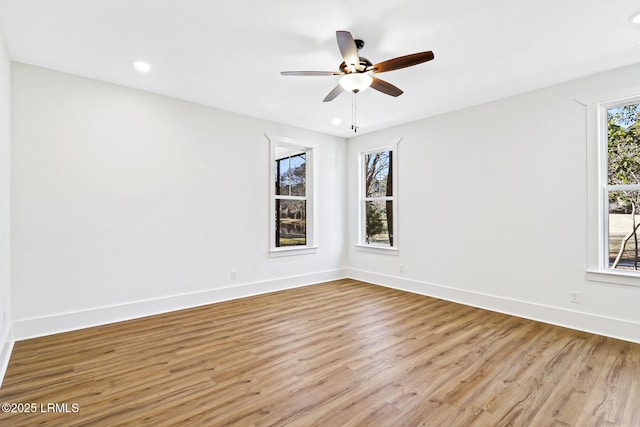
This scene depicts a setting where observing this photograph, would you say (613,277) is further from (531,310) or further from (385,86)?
(385,86)

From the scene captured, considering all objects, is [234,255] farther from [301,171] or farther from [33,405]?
[33,405]

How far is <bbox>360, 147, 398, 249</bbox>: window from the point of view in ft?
17.7

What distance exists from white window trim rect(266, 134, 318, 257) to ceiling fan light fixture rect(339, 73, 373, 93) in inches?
91.1

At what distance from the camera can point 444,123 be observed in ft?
15.0

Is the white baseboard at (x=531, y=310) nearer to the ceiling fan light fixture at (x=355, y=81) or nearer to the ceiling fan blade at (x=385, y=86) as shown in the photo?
the ceiling fan blade at (x=385, y=86)

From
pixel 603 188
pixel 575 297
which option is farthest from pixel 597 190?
pixel 575 297

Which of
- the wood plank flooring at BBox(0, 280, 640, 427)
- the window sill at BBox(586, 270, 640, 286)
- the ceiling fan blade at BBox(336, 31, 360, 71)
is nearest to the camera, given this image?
the wood plank flooring at BBox(0, 280, 640, 427)

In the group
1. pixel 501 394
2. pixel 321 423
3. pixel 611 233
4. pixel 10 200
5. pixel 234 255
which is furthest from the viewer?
pixel 234 255

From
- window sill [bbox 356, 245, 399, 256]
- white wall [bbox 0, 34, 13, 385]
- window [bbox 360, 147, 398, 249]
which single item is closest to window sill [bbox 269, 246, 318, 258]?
window sill [bbox 356, 245, 399, 256]

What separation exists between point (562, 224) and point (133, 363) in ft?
14.6

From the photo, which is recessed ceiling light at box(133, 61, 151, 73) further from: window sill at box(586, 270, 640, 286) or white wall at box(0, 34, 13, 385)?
window sill at box(586, 270, 640, 286)

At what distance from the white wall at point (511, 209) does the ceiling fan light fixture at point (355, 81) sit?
2.25 m

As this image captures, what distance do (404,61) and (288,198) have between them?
127 inches

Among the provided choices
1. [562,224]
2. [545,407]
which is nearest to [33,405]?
[545,407]
